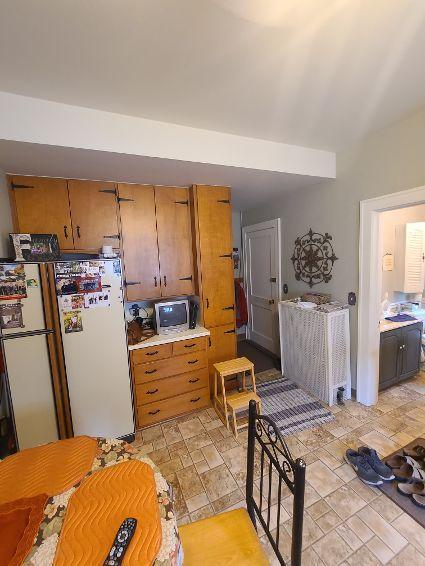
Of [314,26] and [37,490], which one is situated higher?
[314,26]

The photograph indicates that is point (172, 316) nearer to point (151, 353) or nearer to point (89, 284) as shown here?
point (151, 353)

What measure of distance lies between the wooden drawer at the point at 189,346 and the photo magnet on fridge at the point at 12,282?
133 centimetres

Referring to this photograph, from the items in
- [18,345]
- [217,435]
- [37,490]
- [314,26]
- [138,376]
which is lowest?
[217,435]

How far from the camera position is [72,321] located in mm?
1954

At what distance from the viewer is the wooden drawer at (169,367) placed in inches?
90.4

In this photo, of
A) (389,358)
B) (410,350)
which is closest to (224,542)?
(389,358)

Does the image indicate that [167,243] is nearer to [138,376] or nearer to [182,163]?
[182,163]

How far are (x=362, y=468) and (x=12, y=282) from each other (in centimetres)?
282

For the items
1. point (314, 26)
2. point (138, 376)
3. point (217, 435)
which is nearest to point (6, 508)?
point (138, 376)

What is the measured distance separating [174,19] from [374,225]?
2.19 m

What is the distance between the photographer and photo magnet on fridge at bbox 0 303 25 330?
1.76 metres

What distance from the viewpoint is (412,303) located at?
3.26m

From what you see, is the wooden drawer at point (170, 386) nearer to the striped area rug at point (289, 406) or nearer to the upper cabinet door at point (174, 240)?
the striped area rug at point (289, 406)

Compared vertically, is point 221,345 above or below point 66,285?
below
